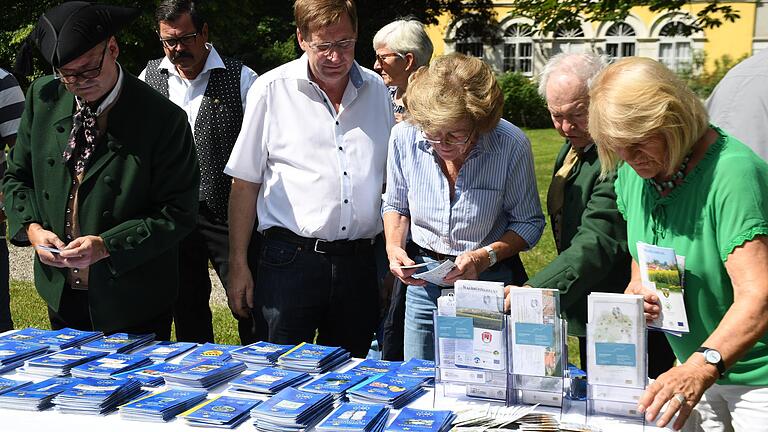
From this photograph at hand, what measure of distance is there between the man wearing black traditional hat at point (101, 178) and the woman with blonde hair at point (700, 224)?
1.52m

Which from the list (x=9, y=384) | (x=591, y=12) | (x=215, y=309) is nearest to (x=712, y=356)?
(x=9, y=384)

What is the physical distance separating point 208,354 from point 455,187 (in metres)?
0.96

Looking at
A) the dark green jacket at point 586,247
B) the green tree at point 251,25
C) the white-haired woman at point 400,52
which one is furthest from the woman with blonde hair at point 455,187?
the green tree at point 251,25

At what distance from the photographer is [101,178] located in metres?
2.98

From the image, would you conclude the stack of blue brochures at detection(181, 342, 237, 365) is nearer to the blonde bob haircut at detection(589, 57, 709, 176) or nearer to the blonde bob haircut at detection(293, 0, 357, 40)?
the blonde bob haircut at detection(293, 0, 357, 40)

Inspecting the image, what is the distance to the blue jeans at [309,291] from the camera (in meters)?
3.19

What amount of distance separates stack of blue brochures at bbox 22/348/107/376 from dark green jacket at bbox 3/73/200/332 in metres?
0.34

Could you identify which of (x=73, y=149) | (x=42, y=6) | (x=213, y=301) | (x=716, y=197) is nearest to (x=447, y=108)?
(x=716, y=197)

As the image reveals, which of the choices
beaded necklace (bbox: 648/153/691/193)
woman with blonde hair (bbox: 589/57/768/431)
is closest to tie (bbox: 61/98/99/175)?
woman with blonde hair (bbox: 589/57/768/431)

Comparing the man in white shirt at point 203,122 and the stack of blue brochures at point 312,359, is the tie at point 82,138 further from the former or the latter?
the stack of blue brochures at point 312,359

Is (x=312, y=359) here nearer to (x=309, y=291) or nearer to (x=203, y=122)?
(x=309, y=291)

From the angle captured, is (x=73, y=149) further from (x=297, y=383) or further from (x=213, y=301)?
(x=213, y=301)

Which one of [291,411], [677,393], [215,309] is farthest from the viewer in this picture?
[215,309]

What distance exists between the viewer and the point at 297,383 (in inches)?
97.7
